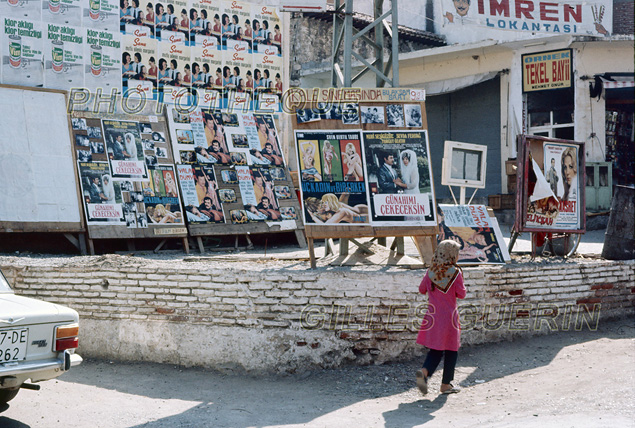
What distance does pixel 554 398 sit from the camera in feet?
20.0

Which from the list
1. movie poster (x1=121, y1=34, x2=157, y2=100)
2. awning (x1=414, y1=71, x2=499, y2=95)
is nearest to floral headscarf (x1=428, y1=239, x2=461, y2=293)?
movie poster (x1=121, y1=34, x2=157, y2=100)

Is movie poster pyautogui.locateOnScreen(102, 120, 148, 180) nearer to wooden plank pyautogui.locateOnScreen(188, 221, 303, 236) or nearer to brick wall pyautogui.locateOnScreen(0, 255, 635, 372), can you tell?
wooden plank pyautogui.locateOnScreen(188, 221, 303, 236)

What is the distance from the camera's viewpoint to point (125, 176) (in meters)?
11.4

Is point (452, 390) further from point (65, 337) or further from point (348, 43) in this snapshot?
point (348, 43)

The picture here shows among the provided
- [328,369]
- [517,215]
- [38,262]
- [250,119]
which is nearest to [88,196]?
[38,262]

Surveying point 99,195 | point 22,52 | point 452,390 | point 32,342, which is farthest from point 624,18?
point 32,342

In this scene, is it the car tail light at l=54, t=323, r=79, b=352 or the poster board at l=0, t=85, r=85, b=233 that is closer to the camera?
the car tail light at l=54, t=323, r=79, b=352

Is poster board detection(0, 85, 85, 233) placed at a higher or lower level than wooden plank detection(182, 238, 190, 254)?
higher

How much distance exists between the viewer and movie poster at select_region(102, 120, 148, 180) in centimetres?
1142

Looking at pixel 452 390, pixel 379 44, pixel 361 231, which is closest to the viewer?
pixel 452 390

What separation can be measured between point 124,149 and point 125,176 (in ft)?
1.56

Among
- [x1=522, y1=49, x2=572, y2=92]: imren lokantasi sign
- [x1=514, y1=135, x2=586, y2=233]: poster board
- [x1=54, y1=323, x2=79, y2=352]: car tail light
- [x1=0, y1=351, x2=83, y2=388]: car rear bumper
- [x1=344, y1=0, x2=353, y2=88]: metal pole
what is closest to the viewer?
[x1=0, y1=351, x2=83, y2=388]: car rear bumper

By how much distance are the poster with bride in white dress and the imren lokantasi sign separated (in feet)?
34.9

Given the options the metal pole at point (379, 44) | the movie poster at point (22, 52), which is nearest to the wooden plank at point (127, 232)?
the movie poster at point (22, 52)
